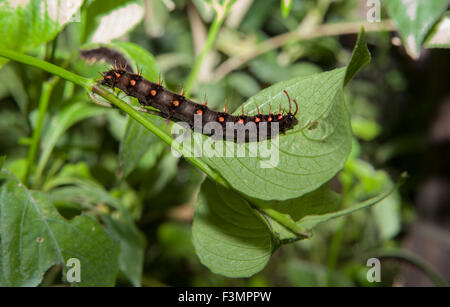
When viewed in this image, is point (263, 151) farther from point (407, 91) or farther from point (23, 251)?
point (407, 91)

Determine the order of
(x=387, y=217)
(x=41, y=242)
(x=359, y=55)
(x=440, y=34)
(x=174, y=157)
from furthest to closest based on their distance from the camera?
(x=387, y=217)
(x=174, y=157)
(x=41, y=242)
(x=440, y=34)
(x=359, y=55)

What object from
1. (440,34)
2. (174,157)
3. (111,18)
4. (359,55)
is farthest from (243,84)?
(359,55)

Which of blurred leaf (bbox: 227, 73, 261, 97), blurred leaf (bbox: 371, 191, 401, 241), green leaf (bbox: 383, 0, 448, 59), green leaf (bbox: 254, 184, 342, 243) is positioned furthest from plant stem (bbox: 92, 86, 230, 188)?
blurred leaf (bbox: 371, 191, 401, 241)

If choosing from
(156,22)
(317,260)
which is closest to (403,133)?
(317,260)

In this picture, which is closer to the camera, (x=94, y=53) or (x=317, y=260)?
(x=94, y=53)

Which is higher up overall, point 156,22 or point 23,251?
point 156,22

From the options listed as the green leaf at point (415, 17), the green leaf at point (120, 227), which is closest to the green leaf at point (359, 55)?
the green leaf at point (415, 17)

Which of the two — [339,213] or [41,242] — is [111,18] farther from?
[339,213]
